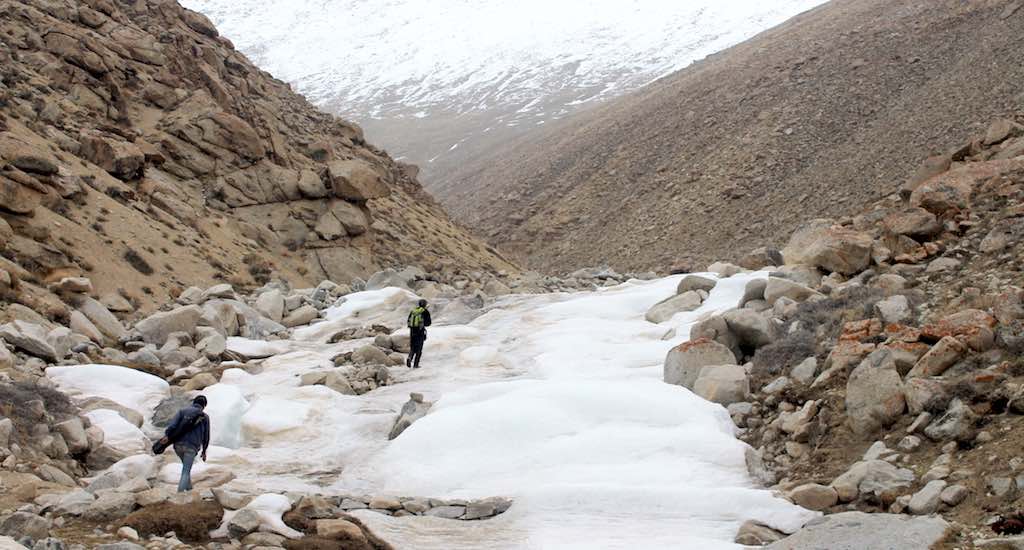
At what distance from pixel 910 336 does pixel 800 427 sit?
5.36ft

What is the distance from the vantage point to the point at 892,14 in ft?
173

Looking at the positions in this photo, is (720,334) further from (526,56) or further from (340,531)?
(526,56)

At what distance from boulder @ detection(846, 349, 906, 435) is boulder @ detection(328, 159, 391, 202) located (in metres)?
22.9

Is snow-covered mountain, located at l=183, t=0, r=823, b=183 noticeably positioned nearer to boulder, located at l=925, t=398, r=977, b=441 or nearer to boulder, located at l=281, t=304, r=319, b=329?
boulder, located at l=281, t=304, r=319, b=329

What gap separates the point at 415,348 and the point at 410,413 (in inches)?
152

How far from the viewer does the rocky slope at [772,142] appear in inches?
1540

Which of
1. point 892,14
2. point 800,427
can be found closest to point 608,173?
point 892,14

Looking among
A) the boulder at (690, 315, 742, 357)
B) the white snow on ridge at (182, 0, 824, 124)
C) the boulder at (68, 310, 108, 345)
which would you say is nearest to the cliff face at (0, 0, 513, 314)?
the boulder at (68, 310, 108, 345)

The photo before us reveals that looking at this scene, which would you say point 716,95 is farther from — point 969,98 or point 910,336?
point 910,336

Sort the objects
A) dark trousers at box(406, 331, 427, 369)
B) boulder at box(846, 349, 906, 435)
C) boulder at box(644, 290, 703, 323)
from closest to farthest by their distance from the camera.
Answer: boulder at box(846, 349, 906, 435) < dark trousers at box(406, 331, 427, 369) < boulder at box(644, 290, 703, 323)

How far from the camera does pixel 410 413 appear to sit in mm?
12516

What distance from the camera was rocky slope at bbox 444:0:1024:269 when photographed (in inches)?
1540

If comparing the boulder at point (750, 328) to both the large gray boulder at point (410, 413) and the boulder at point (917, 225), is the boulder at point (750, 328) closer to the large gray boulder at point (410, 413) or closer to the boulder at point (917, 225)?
the boulder at point (917, 225)

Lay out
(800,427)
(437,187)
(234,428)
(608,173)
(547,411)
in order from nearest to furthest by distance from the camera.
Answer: (800,427)
(547,411)
(234,428)
(608,173)
(437,187)
